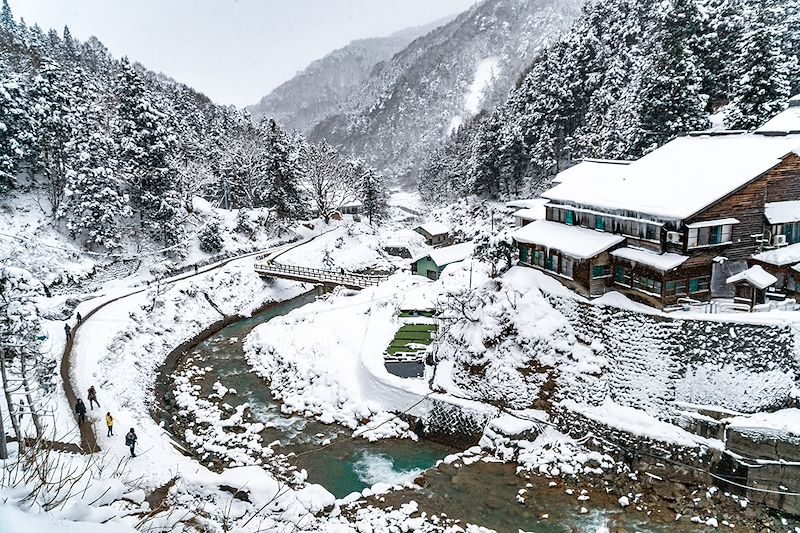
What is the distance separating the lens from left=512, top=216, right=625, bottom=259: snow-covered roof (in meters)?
22.2

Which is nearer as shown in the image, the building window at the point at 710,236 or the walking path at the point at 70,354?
the walking path at the point at 70,354

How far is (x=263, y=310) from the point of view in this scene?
39.9 m

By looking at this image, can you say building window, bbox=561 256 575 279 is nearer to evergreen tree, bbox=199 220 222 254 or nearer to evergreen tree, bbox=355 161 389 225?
evergreen tree, bbox=199 220 222 254

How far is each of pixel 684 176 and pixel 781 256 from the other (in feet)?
16.9

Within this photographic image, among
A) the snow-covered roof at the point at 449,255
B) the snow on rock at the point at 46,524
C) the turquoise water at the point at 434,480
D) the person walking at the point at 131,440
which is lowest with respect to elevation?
the turquoise water at the point at 434,480

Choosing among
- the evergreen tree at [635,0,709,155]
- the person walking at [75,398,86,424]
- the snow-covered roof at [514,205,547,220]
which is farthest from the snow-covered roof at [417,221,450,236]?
the person walking at [75,398,86,424]

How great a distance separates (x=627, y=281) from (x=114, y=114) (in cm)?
5056

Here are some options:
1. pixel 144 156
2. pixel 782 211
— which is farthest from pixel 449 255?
pixel 144 156

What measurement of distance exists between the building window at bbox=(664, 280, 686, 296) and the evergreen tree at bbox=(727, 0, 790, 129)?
1612cm

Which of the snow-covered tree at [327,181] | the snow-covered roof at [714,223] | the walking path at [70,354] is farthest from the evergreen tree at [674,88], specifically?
the snow-covered tree at [327,181]

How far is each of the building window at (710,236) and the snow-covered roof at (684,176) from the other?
4.15 ft

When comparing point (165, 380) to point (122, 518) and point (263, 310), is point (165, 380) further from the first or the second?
point (122, 518)

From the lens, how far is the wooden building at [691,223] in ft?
67.5

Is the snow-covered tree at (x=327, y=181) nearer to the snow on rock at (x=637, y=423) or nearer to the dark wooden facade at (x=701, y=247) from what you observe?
the dark wooden facade at (x=701, y=247)
